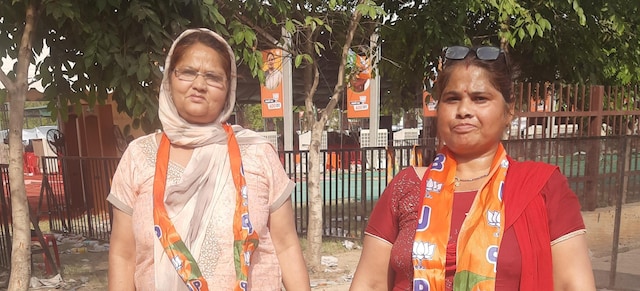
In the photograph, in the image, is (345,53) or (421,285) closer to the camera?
(421,285)

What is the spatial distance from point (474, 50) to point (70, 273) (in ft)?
18.0

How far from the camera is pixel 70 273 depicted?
5336 mm

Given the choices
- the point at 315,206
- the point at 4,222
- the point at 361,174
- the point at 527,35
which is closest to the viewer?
the point at 4,222

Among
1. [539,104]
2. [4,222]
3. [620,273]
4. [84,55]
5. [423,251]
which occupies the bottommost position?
[620,273]

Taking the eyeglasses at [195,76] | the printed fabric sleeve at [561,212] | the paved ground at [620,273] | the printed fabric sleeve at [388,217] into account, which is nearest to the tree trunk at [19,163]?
the eyeglasses at [195,76]

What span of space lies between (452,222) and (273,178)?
2.37 ft

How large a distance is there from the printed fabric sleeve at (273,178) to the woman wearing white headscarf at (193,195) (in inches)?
0.6

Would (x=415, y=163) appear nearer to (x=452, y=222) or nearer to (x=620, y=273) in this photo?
(x=620, y=273)

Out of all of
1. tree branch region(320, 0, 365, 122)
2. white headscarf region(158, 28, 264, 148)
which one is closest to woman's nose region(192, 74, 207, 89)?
white headscarf region(158, 28, 264, 148)

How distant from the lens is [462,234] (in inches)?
59.2

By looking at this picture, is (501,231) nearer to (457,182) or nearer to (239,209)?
(457,182)

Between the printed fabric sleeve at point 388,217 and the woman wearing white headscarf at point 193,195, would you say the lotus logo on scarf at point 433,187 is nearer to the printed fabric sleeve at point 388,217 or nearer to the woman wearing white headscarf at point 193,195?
the printed fabric sleeve at point 388,217

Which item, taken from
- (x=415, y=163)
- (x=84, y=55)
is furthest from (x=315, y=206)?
(x=84, y=55)

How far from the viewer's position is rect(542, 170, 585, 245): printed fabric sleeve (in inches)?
55.5
